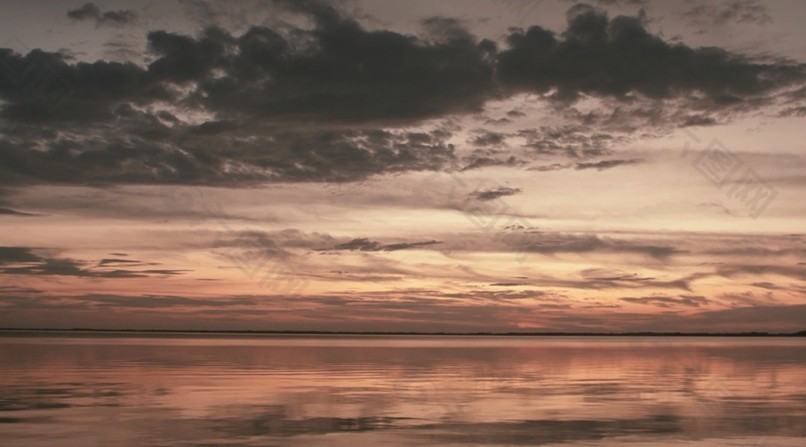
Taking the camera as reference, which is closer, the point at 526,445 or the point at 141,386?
the point at 526,445

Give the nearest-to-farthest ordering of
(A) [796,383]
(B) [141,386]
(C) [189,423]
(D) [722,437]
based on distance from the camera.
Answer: (D) [722,437]
(C) [189,423]
(B) [141,386]
(A) [796,383]

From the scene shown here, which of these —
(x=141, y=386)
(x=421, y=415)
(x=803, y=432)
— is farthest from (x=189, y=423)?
(x=803, y=432)

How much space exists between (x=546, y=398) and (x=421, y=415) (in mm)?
7121

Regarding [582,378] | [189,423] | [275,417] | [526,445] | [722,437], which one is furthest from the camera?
[582,378]

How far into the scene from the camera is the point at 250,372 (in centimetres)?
4650

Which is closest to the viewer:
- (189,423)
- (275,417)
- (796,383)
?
(189,423)

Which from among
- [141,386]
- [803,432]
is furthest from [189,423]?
[803,432]

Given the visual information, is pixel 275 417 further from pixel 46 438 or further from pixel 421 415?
pixel 46 438

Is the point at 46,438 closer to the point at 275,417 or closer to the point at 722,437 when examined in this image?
the point at 275,417

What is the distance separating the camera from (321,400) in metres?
30.4

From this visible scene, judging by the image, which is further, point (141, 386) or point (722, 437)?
point (141, 386)

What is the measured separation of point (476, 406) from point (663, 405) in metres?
6.15

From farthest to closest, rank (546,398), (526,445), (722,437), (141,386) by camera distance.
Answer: (141,386) → (546,398) → (722,437) → (526,445)

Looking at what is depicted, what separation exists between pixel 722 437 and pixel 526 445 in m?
5.13
